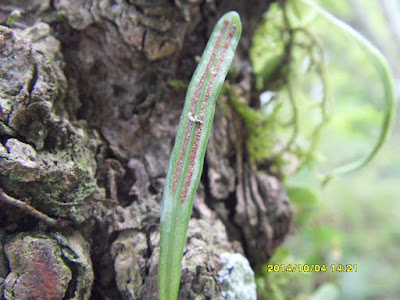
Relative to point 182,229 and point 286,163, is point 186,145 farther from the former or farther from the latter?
point 286,163

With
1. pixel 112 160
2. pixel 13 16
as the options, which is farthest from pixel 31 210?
pixel 13 16

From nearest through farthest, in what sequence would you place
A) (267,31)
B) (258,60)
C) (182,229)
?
(182,229) < (267,31) < (258,60)

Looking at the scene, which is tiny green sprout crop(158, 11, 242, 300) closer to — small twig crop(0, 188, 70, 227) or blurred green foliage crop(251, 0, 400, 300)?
small twig crop(0, 188, 70, 227)

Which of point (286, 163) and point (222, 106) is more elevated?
point (222, 106)

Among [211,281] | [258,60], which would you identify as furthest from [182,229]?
[258,60]

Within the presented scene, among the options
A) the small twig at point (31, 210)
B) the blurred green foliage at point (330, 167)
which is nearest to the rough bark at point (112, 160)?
the small twig at point (31, 210)

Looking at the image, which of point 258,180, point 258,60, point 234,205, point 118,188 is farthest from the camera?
point 258,60

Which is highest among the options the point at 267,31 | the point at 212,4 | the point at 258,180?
the point at 267,31

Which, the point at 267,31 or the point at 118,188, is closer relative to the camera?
the point at 118,188

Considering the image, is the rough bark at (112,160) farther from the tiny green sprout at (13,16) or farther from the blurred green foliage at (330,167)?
the blurred green foliage at (330,167)
